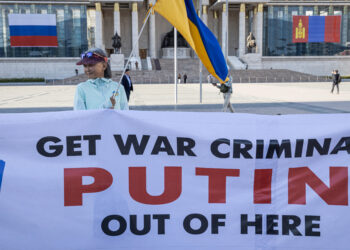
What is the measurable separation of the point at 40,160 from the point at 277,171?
195 centimetres

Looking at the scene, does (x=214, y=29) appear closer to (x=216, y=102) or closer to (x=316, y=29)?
(x=316, y=29)

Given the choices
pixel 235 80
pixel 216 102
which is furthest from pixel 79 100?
pixel 235 80

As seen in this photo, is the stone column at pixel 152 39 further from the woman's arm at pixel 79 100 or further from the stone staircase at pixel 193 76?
the woman's arm at pixel 79 100

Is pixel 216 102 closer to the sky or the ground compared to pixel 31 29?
closer to the ground

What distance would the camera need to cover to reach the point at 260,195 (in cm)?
317

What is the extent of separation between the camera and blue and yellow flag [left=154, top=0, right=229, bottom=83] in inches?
159

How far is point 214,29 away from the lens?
66.3m

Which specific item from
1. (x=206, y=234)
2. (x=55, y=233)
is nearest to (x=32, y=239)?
(x=55, y=233)

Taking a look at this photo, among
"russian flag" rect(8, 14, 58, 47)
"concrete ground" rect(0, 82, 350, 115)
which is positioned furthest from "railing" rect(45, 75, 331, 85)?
"concrete ground" rect(0, 82, 350, 115)

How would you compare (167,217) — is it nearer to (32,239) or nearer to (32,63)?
(32,239)

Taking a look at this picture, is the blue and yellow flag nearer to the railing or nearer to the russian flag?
the railing

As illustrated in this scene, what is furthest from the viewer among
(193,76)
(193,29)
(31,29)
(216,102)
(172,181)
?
(31,29)

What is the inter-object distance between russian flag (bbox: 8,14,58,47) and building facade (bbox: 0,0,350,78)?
214 centimetres

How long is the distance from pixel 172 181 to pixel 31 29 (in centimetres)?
5840
